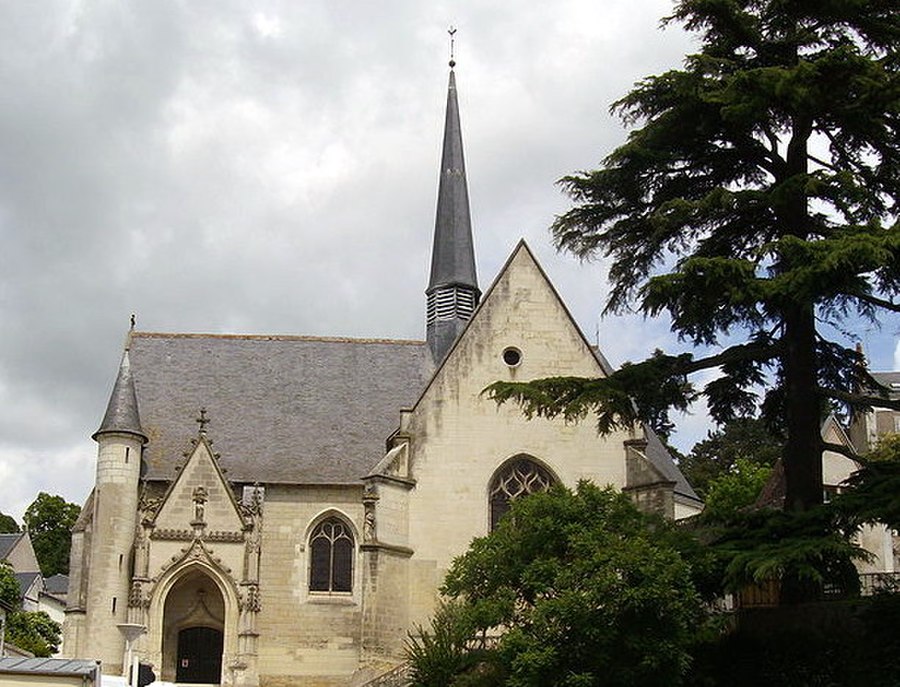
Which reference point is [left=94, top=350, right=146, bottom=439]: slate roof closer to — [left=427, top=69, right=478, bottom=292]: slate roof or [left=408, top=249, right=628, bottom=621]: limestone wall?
[left=408, top=249, right=628, bottom=621]: limestone wall

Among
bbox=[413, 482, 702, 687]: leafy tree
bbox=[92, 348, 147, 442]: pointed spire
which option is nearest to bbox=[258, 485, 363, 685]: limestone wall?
bbox=[92, 348, 147, 442]: pointed spire

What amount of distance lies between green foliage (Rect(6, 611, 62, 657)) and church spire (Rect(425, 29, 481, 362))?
694 inches

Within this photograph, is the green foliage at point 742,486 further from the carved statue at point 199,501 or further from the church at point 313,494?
the carved statue at point 199,501

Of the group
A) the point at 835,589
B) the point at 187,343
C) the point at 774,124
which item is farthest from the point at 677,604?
the point at 187,343

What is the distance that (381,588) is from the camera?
25359 millimetres

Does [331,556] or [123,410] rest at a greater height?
[123,410]

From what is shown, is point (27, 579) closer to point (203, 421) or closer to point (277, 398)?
point (277, 398)

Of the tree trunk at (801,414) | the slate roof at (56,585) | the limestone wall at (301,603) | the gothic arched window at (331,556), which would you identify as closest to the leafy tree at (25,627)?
the limestone wall at (301,603)

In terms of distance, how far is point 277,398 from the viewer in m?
33.4

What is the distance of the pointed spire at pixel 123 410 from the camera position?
30.0m

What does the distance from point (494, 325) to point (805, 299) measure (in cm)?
1352

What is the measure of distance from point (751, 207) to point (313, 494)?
656 inches

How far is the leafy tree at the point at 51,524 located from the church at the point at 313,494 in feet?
159

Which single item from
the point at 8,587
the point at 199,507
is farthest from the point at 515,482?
the point at 8,587
